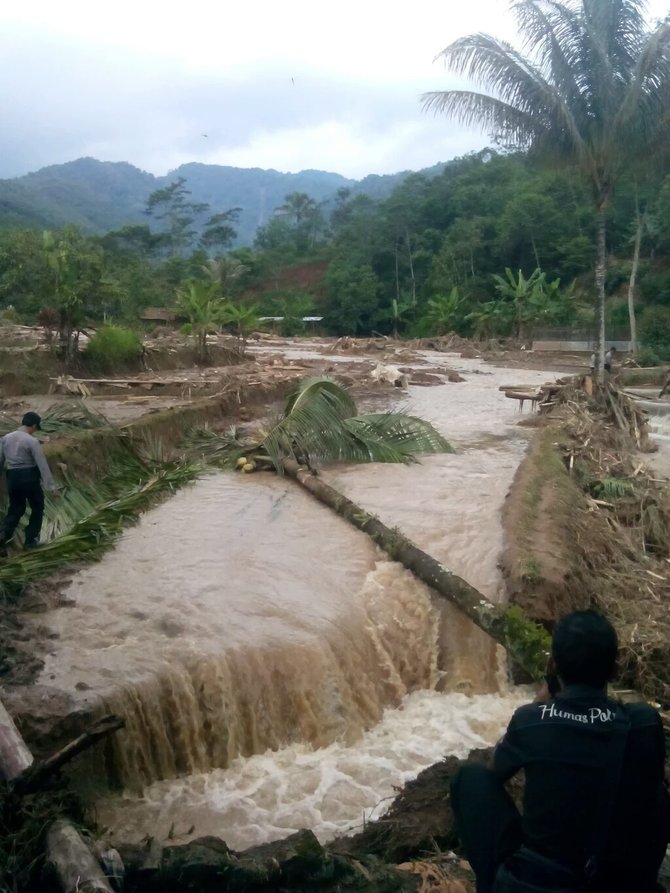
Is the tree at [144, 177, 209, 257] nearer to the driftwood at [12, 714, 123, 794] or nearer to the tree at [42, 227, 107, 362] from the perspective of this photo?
the tree at [42, 227, 107, 362]

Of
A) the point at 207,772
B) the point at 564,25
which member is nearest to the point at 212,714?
the point at 207,772

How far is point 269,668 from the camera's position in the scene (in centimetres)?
690

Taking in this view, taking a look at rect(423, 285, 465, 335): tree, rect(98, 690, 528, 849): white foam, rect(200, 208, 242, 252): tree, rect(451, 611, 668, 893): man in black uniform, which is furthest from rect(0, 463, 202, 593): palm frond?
rect(200, 208, 242, 252): tree

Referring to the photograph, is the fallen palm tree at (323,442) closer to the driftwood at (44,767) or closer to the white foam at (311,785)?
the white foam at (311,785)

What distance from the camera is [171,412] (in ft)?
48.6

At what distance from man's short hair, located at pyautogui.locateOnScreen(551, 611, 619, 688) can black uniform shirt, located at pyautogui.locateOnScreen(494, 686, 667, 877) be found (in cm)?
6

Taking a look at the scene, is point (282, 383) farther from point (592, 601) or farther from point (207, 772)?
point (207, 772)

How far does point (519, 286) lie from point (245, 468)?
30.8 m

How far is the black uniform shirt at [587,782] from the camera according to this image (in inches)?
101

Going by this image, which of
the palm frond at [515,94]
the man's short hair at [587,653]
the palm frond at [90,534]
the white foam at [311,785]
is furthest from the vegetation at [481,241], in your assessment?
the man's short hair at [587,653]

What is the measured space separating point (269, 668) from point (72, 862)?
133 inches

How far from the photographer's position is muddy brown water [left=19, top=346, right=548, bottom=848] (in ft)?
19.6

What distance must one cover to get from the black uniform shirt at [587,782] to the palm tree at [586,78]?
659 inches

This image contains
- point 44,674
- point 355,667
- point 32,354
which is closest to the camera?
point 44,674
